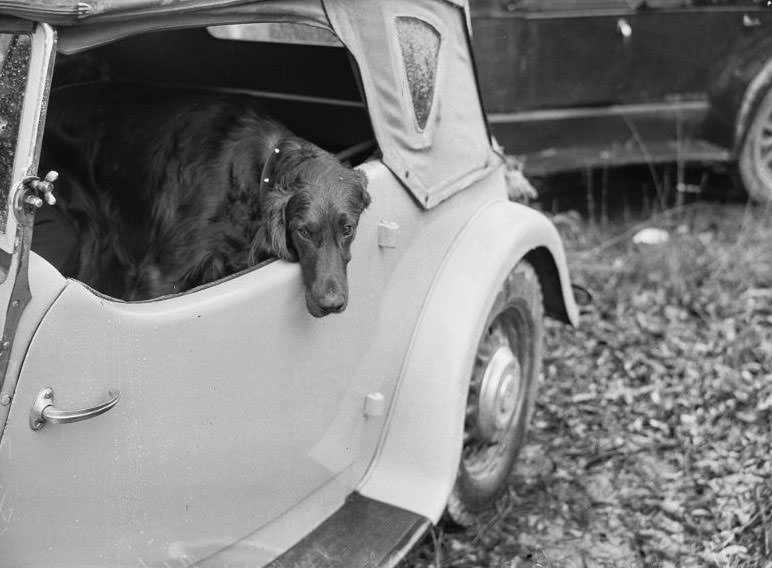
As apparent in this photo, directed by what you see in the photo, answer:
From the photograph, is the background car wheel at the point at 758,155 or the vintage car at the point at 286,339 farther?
the background car wheel at the point at 758,155

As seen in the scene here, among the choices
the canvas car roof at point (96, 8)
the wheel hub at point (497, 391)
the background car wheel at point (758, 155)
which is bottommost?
the background car wheel at point (758, 155)

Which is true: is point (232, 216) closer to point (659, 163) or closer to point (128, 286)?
point (128, 286)

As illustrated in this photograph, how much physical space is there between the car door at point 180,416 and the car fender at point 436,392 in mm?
185

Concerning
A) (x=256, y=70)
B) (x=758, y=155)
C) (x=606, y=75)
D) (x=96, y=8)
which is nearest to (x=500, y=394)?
(x=256, y=70)

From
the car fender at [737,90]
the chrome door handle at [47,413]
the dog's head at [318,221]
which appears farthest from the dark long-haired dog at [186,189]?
the car fender at [737,90]

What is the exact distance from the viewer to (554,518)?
3.82 m

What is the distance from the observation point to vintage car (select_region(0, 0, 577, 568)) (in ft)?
6.95

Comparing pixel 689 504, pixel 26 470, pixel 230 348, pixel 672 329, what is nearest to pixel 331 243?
pixel 230 348

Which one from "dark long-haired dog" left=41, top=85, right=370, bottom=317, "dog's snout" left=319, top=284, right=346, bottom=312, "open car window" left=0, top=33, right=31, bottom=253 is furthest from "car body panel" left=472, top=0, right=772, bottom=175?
"open car window" left=0, top=33, right=31, bottom=253

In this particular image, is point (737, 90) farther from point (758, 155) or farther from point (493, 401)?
point (493, 401)

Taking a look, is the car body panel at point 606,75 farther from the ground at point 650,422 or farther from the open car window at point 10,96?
the open car window at point 10,96

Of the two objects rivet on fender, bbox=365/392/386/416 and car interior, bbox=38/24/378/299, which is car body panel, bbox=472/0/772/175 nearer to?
car interior, bbox=38/24/378/299

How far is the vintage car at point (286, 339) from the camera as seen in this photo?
2.12 meters

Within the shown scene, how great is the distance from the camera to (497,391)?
137 inches
